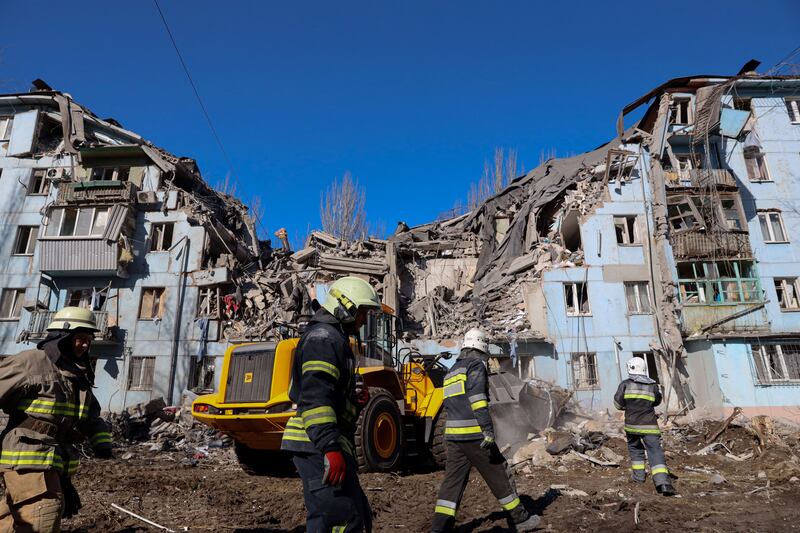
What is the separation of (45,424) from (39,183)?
2411 cm

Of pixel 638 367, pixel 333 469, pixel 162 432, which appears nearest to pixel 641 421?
pixel 638 367

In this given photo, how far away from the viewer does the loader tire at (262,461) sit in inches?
324

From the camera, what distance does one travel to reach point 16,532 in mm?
2693

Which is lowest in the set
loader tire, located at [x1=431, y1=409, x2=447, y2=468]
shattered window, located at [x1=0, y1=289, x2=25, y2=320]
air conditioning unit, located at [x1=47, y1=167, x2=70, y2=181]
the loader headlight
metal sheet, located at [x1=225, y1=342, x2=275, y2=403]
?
loader tire, located at [x1=431, y1=409, x2=447, y2=468]

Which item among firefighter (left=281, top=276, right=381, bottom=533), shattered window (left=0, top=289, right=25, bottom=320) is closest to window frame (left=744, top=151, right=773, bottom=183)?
firefighter (left=281, top=276, right=381, bottom=533)

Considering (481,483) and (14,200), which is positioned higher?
(14,200)

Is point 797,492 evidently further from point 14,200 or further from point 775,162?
point 14,200

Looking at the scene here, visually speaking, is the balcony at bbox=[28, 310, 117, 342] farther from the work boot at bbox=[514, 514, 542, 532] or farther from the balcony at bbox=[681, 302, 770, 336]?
the balcony at bbox=[681, 302, 770, 336]

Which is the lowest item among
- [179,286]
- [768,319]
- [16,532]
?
[16,532]

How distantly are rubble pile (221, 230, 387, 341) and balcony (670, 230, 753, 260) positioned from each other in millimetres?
12547

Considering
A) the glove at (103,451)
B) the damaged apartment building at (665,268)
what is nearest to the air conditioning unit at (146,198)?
the damaged apartment building at (665,268)

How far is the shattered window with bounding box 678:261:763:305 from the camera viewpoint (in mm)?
18875

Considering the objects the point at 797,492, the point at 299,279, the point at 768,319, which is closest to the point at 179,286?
the point at 299,279

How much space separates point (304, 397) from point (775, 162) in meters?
26.0
